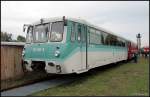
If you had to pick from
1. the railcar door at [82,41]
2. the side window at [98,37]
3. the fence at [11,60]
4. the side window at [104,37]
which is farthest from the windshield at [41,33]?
the side window at [104,37]

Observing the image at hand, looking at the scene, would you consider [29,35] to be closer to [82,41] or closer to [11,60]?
[11,60]

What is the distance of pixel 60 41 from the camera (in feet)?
36.1

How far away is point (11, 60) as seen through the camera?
12.3 meters

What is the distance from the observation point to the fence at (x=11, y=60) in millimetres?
11727

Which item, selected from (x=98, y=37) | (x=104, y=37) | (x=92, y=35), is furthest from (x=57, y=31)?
(x=104, y=37)

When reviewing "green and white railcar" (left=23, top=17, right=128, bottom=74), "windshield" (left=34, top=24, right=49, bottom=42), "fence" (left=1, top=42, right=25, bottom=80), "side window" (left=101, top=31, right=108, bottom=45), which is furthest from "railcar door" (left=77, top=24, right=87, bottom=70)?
"side window" (left=101, top=31, right=108, bottom=45)

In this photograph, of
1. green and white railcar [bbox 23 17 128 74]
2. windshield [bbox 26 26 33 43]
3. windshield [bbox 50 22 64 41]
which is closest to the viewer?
green and white railcar [bbox 23 17 128 74]

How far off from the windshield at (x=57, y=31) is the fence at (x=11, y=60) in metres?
2.33

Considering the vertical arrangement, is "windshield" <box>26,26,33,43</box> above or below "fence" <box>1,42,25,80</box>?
above

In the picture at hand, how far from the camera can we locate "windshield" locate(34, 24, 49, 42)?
38.4ft

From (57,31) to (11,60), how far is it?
2.82m

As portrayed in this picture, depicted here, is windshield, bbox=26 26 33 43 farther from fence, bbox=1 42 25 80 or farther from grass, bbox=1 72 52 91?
grass, bbox=1 72 52 91

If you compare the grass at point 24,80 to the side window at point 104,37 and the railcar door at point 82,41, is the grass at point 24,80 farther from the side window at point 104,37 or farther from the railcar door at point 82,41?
the side window at point 104,37

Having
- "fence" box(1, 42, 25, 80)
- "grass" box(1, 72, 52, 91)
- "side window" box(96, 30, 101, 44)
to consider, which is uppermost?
"side window" box(96, 30, 101, 44)
